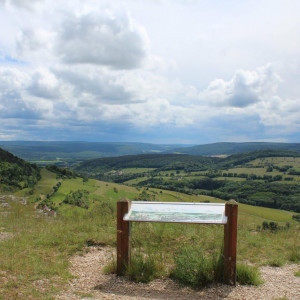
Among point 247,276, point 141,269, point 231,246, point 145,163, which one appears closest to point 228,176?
point 145,163

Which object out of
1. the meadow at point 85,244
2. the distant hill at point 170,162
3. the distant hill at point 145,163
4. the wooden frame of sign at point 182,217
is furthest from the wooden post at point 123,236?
the distant hill at point 145,163

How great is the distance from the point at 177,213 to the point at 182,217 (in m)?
0.20

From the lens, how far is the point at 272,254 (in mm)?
7770

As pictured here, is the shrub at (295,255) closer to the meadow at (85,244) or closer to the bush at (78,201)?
the meadow at (85,244)

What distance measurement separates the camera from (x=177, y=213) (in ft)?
18.6

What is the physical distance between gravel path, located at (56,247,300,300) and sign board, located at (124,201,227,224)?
1319 millimetres

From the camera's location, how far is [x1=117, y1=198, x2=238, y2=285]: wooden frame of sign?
546 cm

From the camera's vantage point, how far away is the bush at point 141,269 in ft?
18.6

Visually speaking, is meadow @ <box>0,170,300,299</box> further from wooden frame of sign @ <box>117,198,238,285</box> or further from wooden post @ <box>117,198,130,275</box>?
wooden frame of sign @ <box>117,198,238,285</box>

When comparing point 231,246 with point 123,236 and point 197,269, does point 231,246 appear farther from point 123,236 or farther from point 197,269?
point 123,236

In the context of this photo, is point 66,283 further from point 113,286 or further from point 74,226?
point 74,226

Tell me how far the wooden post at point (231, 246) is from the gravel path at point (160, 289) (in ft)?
0.71

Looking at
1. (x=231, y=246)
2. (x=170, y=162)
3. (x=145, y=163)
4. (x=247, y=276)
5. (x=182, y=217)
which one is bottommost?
(x=145, y=163)

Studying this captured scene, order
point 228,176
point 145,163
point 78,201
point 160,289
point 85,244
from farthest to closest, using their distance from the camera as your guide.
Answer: point 145,163 → point 228,176 → point 78,201 → point 85,244 → point 160,289
